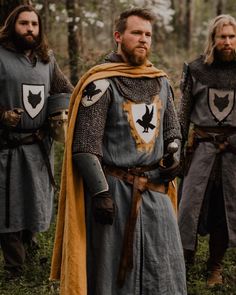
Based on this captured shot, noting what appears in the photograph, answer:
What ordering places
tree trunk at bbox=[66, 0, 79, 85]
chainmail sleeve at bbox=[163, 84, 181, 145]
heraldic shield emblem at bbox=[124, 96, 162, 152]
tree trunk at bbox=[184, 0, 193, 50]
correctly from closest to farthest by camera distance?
heraldic shield emblem at bbox=[124, 96, 162, 152]
chainmail sleeve at bbox=[163, 84, 181, 145]
tree trunk at bbox=[66, 0, 79, 85]
tree trunk at bbox=[184, 0, 193, 50]

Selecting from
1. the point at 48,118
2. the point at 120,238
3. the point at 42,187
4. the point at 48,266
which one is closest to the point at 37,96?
the point at 48,118

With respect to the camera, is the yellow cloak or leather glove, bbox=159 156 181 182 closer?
the yellow cloak

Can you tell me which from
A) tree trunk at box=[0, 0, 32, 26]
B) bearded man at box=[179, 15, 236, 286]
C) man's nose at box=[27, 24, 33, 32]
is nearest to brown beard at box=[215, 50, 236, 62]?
bearded man at box=[179, 15, 236, 286]

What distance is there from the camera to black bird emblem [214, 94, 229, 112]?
5.38 m

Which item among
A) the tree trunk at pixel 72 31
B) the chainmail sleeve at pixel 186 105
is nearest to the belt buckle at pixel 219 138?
the chainmail sleeve at pixel 186 105

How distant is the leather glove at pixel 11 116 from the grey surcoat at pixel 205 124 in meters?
1.37

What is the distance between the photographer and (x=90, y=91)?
384 centimetres

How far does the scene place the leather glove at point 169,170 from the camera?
4016 mm

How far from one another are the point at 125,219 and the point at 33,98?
188 cm

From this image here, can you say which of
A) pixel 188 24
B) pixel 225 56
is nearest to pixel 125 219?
pixel 225 56

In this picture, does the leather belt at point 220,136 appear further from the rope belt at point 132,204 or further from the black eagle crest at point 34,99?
the rope belt at point 132,204

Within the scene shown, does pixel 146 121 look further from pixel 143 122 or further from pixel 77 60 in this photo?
pixel 77 60

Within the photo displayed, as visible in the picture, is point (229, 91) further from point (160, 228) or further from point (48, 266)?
point (48, 266)

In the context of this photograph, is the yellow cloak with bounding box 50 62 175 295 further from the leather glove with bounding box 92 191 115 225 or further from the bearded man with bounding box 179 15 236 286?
the bearded man with bounding box 179 15 236 286
